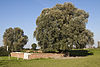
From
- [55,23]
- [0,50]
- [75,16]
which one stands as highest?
[75,16]

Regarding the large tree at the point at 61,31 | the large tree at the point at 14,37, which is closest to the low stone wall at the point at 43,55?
the large tree at the point at 61,31

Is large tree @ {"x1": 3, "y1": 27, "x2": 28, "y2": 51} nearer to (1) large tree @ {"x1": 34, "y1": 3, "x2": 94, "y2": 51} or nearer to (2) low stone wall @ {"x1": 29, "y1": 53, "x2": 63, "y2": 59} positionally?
(1) large tree @ {"x1": 34, "y1": 3, "x2": 94, "y2": 51}

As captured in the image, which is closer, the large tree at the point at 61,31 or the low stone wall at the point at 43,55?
the low stone wall at the point at 43,55

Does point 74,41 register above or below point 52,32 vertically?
below

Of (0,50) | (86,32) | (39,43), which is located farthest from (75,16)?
(0,50)

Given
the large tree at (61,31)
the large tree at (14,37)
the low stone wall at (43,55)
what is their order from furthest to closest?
the large tree at (14,37), the large tree at (61,31), the low stone wall at (43,55)

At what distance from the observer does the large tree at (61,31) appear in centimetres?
2659

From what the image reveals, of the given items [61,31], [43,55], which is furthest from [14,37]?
[61,31]

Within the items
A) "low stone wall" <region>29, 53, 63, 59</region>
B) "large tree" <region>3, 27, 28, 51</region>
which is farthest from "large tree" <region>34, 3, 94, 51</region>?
"large tree" <region>3, 27, 28, 51</region>

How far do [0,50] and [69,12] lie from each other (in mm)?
21136

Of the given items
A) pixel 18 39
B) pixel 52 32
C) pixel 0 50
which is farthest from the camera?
pixel 18 39

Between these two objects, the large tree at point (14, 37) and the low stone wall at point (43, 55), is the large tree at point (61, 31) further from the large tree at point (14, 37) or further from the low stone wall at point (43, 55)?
the large tree at point (14, 37)

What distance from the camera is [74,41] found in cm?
2731

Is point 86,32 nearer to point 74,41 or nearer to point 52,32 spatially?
point 74,41
